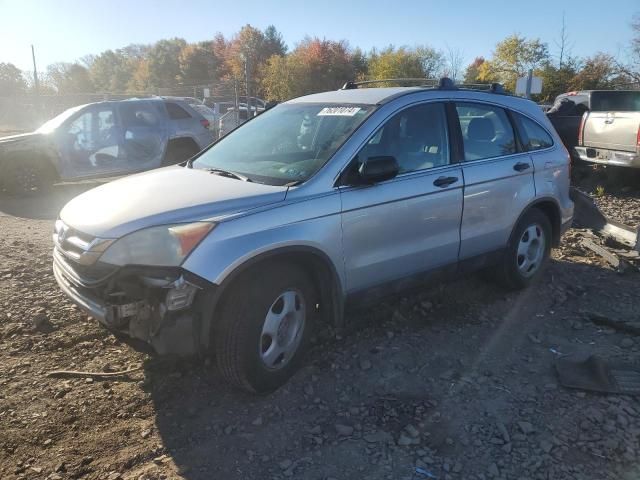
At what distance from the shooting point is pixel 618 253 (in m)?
6.02

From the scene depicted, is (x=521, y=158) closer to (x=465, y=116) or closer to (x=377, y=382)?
(x=465, y=116)

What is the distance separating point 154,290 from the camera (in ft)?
9.66

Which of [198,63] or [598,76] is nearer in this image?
[598,76]

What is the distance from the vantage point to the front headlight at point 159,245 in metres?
2.92

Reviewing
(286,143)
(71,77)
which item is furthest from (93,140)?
(71,77)

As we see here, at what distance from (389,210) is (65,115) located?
8578 millimetres

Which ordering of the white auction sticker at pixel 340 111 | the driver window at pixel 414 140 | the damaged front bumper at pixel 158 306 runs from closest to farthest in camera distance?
the damaged front bumper at pixel 158 306 < the driver window at pixel 414 140 < the white auction sticker at pixel 340 111

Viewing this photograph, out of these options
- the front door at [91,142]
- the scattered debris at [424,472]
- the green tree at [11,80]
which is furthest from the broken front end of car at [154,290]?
the green tree at [11,80]

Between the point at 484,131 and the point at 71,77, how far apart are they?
76274 millimetres

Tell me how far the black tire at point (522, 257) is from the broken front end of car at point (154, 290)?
2971mm

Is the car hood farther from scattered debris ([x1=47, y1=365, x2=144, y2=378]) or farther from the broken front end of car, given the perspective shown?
scattered debris ([x1=47, y1=365, x2=144, y2=378])

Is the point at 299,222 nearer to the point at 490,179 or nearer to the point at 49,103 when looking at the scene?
the point at 490,179

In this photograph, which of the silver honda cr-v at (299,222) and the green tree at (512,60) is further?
the green tree at (512,60)

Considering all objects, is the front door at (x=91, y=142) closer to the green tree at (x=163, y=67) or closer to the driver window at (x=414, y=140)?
the driver window at (x=414, y=140)
